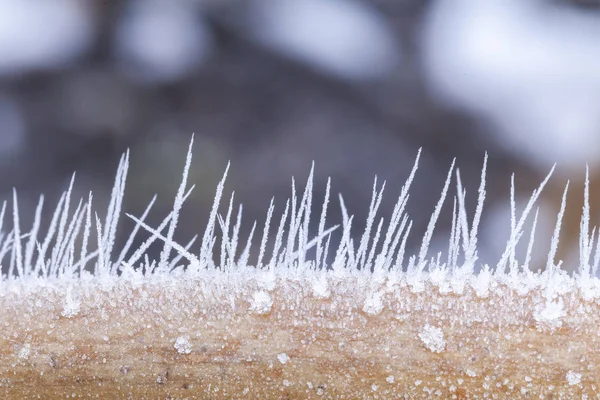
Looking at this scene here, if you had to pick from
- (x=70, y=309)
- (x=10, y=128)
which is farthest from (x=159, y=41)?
(x=70, y=309)

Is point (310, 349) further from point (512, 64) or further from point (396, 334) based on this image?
point (512, 64)

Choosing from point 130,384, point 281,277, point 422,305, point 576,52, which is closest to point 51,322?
point 130,384

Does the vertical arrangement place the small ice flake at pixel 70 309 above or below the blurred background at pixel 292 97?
below

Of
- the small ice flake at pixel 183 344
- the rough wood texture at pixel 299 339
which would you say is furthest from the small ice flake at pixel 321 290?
the small ice flake at pixel 183 344

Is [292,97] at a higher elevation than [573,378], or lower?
higher

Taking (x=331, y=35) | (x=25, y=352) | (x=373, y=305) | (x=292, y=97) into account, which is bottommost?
(x=25, y=352)

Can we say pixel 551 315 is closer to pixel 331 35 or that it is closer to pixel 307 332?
pixel 307 332

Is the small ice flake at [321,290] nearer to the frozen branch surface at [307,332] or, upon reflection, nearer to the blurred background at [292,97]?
the frozen branch surface at [307,332]
